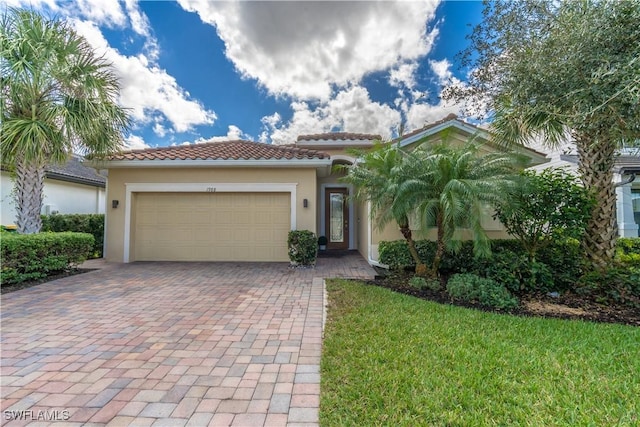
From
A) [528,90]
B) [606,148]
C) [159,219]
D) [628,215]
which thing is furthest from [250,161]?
[628,215]

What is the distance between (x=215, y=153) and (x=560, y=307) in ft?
35.1

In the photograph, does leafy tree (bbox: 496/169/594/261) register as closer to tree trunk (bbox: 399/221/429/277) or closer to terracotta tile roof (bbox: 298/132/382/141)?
tree trunk (bbox: 399/221/429/277)

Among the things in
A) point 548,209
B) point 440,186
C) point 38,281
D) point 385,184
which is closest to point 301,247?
point 385,184

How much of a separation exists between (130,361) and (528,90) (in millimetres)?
8104

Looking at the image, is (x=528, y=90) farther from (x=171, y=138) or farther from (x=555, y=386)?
(x=171, y=138)

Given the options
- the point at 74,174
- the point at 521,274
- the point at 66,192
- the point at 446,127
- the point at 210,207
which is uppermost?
the point at 446,127

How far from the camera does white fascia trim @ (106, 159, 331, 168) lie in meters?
9.34

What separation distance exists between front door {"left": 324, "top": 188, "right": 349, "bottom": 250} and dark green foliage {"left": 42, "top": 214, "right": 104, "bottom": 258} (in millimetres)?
9603

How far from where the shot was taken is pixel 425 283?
6582 millimetres

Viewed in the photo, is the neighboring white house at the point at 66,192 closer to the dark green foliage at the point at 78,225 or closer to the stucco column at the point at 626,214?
the dark green foliage at the point at 78,225

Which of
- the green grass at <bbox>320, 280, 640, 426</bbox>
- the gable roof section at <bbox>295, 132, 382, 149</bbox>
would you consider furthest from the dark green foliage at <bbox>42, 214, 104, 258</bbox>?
the green grass at <bbox>320, 280, 640, 426</bbox>

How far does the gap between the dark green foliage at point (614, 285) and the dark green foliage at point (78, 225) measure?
603 inches

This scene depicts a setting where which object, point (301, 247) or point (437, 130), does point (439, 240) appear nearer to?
point (301, 247)

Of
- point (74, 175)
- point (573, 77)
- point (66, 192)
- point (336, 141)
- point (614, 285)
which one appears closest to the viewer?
point (573, 77)
